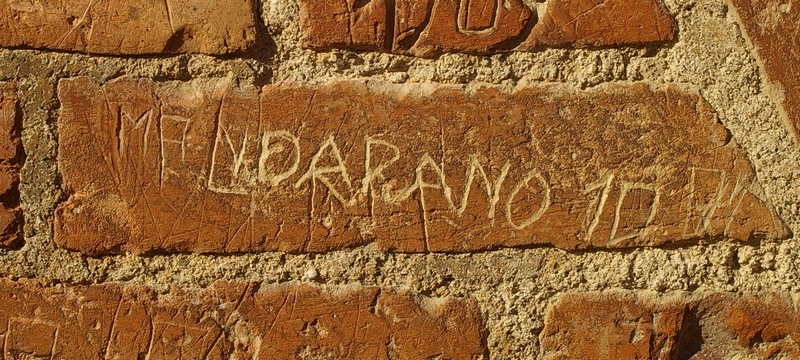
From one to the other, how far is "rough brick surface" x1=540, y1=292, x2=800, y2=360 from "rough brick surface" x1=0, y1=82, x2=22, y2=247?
30.0 inches

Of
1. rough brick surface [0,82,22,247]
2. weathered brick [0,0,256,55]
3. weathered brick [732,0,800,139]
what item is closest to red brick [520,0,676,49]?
weathered brick [732,0,800,139]

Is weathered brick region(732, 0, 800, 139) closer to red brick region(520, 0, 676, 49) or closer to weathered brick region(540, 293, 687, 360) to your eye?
red brick region(520, 0, 676, 49)

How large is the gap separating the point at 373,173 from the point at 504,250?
0.70 ft

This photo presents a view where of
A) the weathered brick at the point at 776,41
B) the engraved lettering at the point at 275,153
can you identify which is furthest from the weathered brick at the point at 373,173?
the weathered brick at the point at 776,41

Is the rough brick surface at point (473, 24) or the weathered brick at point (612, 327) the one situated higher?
the rough brick surface at point (473, 24)

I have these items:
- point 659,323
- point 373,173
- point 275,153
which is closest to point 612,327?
point 659,323

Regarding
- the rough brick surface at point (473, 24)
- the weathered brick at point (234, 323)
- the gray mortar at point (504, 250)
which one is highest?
the rough brick surface at point (473, 24)

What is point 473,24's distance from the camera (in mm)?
1104

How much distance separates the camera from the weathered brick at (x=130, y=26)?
109cm

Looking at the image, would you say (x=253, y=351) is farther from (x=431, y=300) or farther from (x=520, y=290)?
(x=520, y=290)

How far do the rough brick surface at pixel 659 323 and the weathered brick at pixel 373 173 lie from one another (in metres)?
0.09

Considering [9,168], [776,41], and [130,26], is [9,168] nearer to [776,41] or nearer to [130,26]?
[130,26]

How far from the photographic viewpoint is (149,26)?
1.10 meters

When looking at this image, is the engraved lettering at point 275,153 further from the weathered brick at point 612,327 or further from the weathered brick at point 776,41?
the weathered brick at point 776,41
